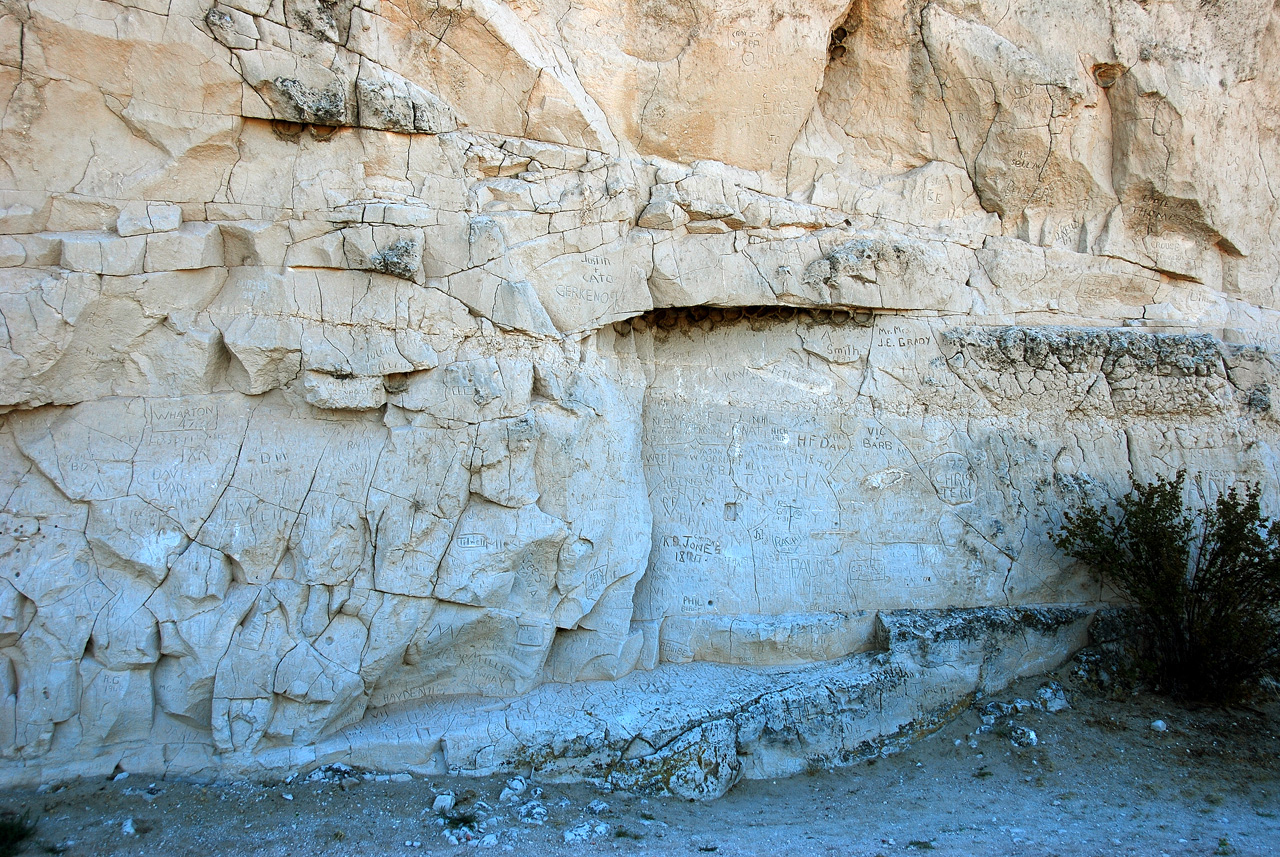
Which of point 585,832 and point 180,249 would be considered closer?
point 585,832

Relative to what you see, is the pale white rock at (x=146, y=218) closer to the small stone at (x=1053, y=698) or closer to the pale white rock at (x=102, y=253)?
the pale white rock at (x=102, y=253)

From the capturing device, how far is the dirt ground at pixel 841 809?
408 cm

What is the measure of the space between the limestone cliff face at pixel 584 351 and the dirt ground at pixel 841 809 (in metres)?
0.21

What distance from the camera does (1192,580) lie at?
5625mm

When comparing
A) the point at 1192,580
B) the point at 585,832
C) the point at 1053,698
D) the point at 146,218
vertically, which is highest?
the point at 146,218

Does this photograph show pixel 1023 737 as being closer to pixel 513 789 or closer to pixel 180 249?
pixel 513 789

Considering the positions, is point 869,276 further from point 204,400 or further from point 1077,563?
point 204,400

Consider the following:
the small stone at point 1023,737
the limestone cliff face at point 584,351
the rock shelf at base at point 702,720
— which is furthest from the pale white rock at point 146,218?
the small stone at point 1023,737

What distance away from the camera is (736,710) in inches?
199

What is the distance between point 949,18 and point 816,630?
15.2 feet

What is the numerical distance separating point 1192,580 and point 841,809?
10.2 feet

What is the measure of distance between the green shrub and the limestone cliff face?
38 cm

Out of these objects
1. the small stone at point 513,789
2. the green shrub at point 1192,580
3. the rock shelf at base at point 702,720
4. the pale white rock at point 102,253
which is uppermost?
the pale white rock at point 102,253

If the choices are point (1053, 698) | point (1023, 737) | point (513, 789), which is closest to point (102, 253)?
point (513, 789)
